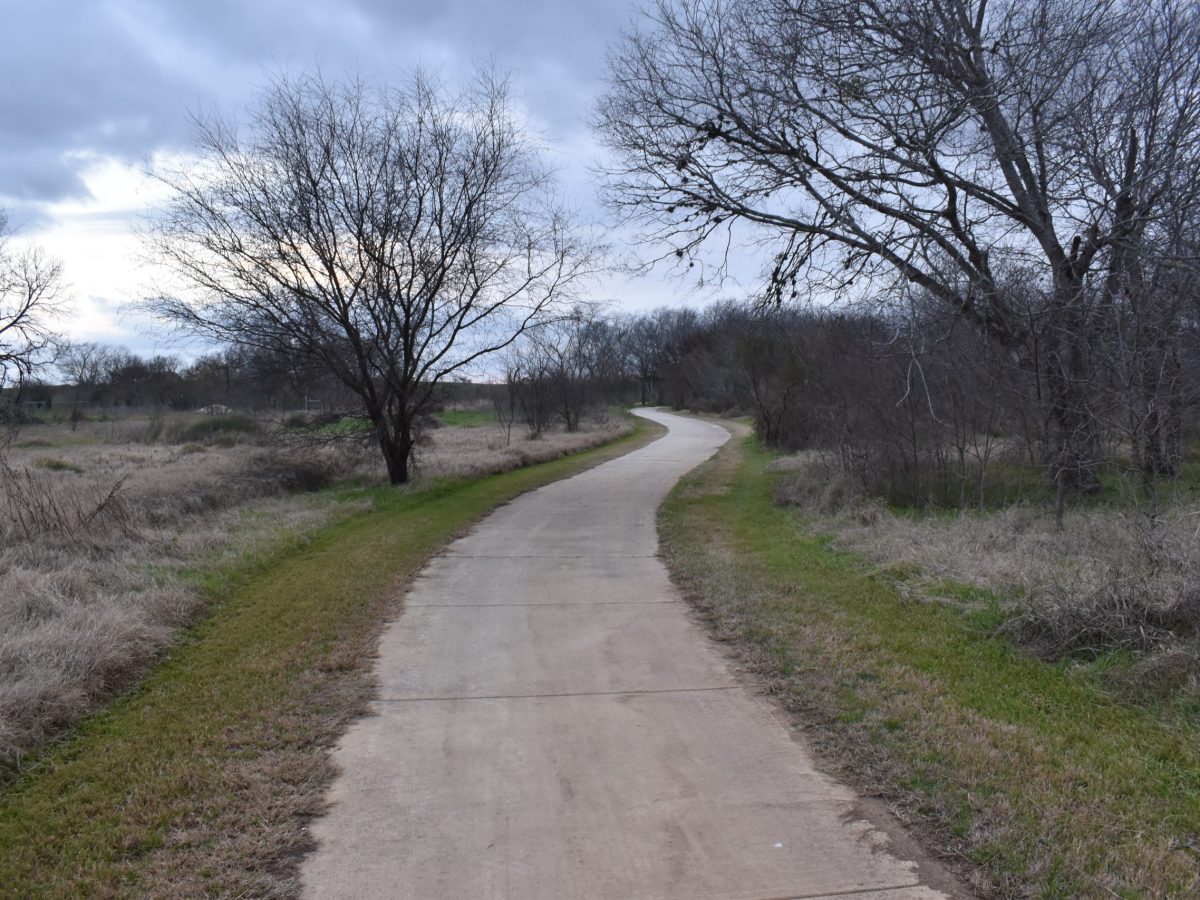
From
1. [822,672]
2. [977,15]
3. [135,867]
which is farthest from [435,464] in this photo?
[135,867]

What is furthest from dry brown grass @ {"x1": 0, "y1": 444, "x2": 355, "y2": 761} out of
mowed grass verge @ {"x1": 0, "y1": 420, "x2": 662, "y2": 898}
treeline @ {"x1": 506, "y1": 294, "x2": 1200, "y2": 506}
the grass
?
the grass

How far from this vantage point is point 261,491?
16.7 metres

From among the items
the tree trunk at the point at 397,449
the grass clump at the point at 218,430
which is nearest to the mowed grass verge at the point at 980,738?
the tree trunk at the point at 397,449

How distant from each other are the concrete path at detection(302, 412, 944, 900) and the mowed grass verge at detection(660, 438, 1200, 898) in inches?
13.1

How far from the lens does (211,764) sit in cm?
438

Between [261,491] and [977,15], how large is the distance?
46.2 ft

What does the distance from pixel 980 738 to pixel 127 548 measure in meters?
8.94

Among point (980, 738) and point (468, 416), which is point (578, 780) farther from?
point (468, 416)

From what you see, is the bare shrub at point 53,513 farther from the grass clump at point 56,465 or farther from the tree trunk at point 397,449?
the grass clump at point 56,465

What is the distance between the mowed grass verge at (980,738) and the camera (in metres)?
3.44

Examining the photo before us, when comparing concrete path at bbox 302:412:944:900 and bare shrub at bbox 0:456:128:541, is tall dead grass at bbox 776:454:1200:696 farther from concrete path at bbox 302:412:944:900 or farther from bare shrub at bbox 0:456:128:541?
bare shrub at bbox 0:456:128:541

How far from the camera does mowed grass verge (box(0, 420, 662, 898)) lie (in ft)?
11.3

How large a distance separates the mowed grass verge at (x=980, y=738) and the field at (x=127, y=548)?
4.36 meters

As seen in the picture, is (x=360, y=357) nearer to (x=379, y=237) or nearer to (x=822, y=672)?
(x=379, y=237)
